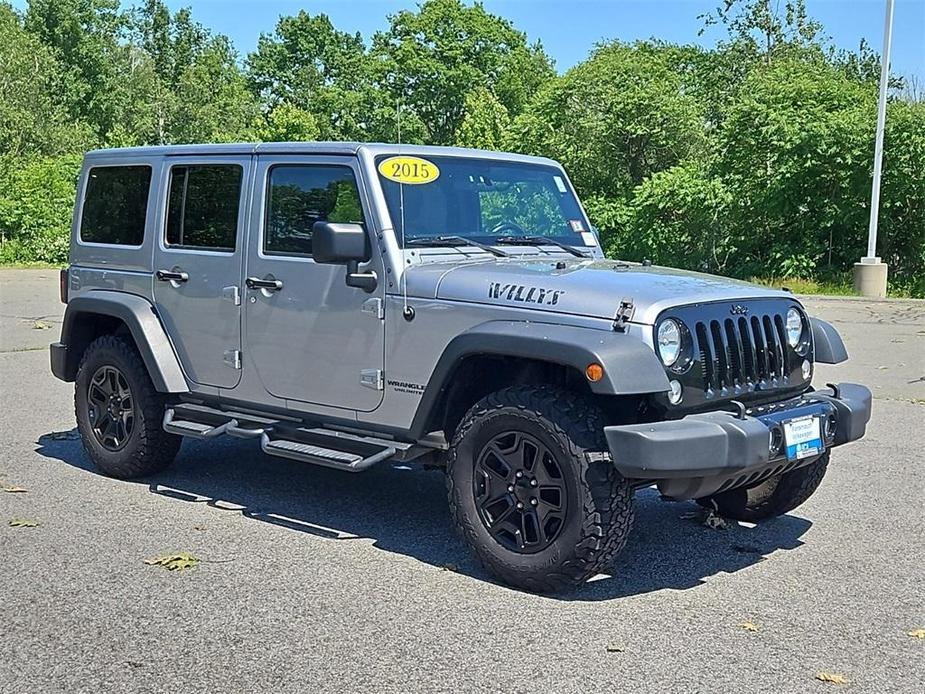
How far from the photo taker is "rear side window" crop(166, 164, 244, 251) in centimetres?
638

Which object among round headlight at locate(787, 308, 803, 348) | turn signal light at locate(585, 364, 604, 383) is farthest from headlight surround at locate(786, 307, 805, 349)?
turn signal light at locate(585, 364, 604, 383)

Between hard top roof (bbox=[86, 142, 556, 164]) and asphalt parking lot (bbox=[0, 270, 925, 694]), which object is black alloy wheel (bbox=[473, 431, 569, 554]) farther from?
hard top roof (bbox=[86, 142, 556, 164])

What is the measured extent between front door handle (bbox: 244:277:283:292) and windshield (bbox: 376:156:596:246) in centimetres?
79

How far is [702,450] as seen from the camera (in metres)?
4.59

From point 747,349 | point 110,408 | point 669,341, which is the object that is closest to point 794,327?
point 747,349

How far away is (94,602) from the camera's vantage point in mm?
4820

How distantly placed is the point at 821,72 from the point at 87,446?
27.8 metres

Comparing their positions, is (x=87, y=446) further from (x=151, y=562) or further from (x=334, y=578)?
(x=334, y=578)

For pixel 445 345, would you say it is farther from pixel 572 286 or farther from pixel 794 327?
pixel 794 327

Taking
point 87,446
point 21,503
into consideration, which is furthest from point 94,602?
point 87,446

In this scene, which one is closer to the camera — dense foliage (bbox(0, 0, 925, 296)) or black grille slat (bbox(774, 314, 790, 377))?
black grille slat (bbox(774, 314, 790, 377))

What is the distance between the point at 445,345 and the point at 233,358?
1.57m

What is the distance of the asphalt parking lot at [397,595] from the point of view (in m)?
4.11

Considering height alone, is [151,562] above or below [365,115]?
below
